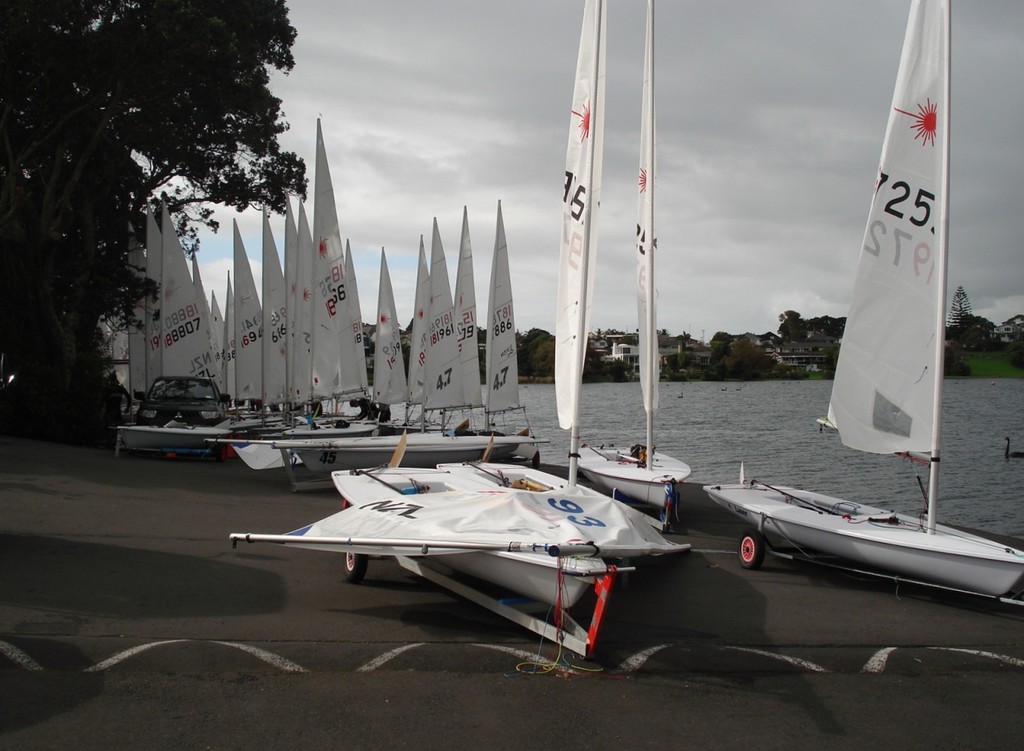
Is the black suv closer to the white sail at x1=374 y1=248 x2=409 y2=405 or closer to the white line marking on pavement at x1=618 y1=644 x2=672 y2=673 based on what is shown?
the white sail at x1=374 y1=248 x2=409 y2=405

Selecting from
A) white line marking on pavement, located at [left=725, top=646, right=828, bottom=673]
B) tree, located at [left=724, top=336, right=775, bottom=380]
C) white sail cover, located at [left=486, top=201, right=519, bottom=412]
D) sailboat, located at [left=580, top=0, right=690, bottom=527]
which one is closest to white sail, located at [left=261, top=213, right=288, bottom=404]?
white sail cover, located at [left=486, top=201, right=519, bottom=412]

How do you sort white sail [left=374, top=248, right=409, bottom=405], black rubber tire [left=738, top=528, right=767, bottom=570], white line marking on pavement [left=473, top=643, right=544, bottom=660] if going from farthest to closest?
1. white sail [left=374, top=248, right=409, bottom=405]
2. black rubber tire [left=738, top=528, right=767, bottom=570]
3. white line marking on pavement [left=473, top=643, right=544, bottom=660]

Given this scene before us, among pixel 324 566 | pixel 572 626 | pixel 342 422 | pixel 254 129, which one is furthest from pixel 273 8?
pixel 572 626

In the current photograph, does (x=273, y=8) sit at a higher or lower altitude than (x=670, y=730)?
higher

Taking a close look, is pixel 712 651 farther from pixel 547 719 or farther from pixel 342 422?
pixel 342 422

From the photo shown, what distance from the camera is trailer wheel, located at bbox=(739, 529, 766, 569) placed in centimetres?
819

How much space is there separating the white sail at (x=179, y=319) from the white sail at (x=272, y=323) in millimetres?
1941

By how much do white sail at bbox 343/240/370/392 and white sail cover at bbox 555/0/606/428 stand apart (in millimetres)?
10561

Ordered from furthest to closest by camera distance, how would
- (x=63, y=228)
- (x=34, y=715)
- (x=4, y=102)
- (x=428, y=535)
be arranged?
(x=63, y=228), (x=4, y=102), (x=428, y=535), (x=34, y=715)

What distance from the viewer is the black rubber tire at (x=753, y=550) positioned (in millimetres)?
8195

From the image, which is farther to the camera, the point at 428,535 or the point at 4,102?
the point at 4,102

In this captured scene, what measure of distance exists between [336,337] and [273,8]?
919 cm

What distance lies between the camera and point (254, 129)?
23.2 metres

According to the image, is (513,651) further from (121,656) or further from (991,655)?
(991,655)
